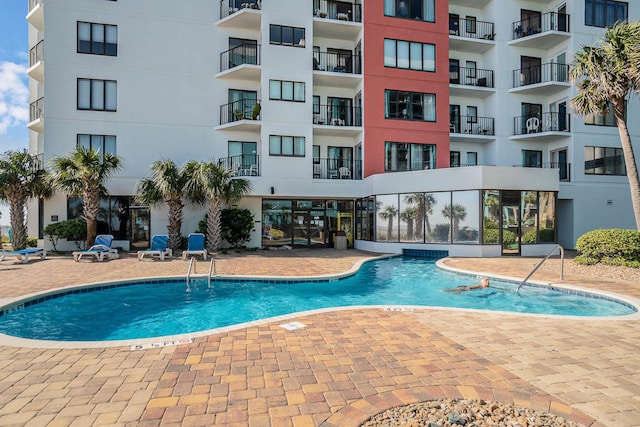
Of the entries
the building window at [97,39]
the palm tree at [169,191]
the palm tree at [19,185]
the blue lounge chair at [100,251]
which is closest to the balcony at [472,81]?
the palm tree at [169,191]

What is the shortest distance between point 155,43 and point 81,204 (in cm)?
888

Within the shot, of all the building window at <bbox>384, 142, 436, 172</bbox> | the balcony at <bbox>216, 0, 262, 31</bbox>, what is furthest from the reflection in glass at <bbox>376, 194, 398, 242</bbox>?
the balcony at <bbox>216, 0, 262, 31</bbox>

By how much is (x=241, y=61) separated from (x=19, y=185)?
1192 cm

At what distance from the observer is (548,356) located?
445 cm

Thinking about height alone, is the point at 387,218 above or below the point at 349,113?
below

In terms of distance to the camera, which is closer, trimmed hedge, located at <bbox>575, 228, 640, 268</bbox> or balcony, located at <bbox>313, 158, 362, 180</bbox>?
trimmed hedge, located at <bbox>575, 228, 640, 268</bbox>

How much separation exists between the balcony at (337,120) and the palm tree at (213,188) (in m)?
5.38

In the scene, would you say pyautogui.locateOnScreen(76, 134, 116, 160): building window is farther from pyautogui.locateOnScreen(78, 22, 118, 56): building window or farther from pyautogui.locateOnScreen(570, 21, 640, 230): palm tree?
pyautogui.locateOnScreen(570, 21, 640, 230): palm tree

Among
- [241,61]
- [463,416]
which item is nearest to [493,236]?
[463,416]

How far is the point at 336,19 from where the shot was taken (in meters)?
19.9

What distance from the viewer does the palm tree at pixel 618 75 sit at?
39.6ft

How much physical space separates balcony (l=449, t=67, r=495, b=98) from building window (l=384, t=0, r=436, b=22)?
3.52 metres

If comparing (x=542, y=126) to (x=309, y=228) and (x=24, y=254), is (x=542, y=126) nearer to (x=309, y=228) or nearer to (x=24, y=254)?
(x=309, y=228)

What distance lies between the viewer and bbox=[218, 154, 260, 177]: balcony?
18828mm
